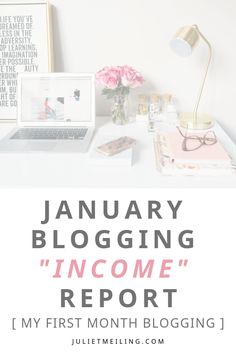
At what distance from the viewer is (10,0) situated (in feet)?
4.59

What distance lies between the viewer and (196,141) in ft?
3.79

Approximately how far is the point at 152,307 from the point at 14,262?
391 mm

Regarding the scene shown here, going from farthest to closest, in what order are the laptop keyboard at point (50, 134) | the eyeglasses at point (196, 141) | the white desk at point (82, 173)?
the laptop keyboard at point (50, 134), the eyeglasses at point (196, 141), the white desk at point (82, 173)

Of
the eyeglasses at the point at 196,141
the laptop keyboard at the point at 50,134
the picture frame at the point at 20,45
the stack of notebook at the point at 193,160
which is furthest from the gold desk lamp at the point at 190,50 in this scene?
the picture frame at the point at 20,45

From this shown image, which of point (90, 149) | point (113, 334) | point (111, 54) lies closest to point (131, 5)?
point (111, 54)

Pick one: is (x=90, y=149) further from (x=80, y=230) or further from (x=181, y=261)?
(x=181, y=261)

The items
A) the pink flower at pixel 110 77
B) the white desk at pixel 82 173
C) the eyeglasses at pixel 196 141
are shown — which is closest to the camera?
the white desk at pixel 82 173

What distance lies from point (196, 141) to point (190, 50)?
1.09 feet

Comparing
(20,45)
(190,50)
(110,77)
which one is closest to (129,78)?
(110,77)

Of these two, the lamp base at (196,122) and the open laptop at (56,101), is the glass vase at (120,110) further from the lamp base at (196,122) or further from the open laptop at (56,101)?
the lamp base at (196,122)

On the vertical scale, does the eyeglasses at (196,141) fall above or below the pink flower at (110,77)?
below

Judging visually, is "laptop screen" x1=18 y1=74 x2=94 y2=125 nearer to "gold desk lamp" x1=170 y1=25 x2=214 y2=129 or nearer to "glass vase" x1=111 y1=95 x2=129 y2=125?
"glass vase" x1=111 y1=95 x2=129 y2=125

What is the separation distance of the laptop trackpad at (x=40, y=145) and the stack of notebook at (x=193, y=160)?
1.08ft

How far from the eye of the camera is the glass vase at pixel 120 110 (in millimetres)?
1400
